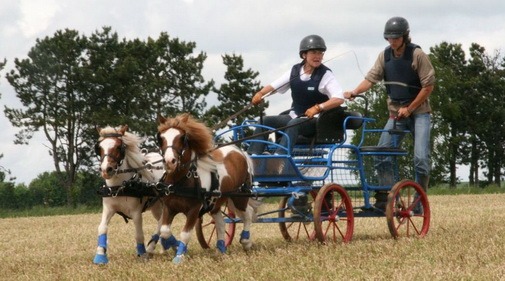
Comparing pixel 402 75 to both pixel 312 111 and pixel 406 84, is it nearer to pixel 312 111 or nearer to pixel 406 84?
pixel 406 84

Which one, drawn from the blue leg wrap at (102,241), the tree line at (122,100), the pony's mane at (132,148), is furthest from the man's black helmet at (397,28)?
the tree line at (122,100)

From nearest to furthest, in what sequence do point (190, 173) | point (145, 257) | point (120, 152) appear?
1. point (190, 173)
2. point (120, 152)
3. point (145, 257)

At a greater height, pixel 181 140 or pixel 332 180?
pixel 181 140

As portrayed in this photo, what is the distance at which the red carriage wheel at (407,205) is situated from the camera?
463 inches

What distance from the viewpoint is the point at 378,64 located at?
41.2ft

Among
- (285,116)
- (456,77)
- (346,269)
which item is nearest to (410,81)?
(285,116)

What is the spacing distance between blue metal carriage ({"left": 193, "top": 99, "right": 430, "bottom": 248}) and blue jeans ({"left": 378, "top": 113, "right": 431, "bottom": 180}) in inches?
7.7

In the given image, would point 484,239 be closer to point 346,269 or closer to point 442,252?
point 442,252

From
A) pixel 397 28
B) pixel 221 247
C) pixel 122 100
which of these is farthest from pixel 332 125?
pixel 122 100

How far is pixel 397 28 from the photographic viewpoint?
39.1ft

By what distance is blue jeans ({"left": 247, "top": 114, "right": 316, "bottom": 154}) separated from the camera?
11523 millimetres

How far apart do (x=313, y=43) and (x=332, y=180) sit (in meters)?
1.62

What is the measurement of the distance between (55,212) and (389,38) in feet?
83.4

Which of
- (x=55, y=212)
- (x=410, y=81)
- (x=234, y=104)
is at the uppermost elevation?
(x=234, y=104)
